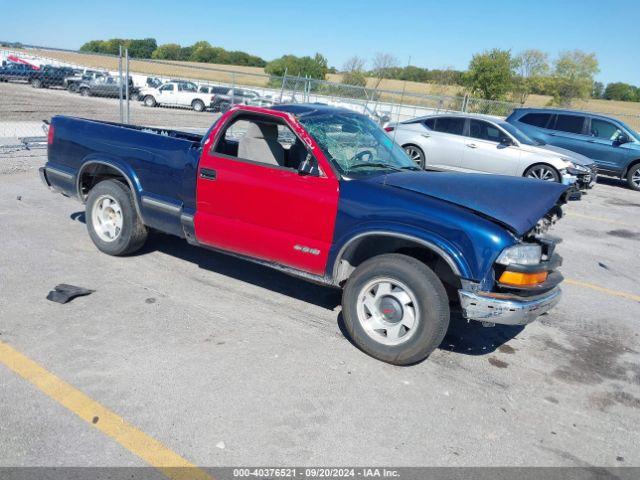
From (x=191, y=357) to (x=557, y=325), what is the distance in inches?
134

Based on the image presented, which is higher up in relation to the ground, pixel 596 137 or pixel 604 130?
pixel 604 130

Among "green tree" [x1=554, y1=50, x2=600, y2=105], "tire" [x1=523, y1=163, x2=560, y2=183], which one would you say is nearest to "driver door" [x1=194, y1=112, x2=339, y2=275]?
"tire" [x1=523, y1=163, x2=560, y2=183]

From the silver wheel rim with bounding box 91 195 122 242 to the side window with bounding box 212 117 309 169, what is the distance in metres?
1.48

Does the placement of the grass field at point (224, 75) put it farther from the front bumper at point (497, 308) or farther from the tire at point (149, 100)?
the front bumper at point (497, 308)

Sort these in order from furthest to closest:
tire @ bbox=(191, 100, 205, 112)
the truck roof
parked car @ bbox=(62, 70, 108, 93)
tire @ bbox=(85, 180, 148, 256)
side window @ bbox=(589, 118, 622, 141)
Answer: parked car @ bbox=(62, 70, 108, 93), tire @ bbox=(191, 100, 205, 112), side window @ bbox=(589, 118, 622, 141), tire @ bbox=(85, 180, 148, 256), the truck roof

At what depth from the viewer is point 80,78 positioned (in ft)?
106

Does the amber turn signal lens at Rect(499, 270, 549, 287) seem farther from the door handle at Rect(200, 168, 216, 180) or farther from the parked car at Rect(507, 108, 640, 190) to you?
the parked car at Rect(507, 108, 640, 190)

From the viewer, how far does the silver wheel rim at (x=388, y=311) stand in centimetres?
393

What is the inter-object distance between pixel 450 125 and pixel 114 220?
358 inches

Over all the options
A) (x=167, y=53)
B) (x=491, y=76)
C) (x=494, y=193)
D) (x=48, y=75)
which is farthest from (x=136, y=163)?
(x=167, y=53)

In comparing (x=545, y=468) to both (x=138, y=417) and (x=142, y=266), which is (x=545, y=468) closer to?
(x=138, y=417)

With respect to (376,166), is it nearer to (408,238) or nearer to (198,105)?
(408,238)

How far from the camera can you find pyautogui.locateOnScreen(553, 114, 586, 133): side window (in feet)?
49.0

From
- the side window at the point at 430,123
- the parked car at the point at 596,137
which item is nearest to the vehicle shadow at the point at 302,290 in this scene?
the side window at the point at 430,123
